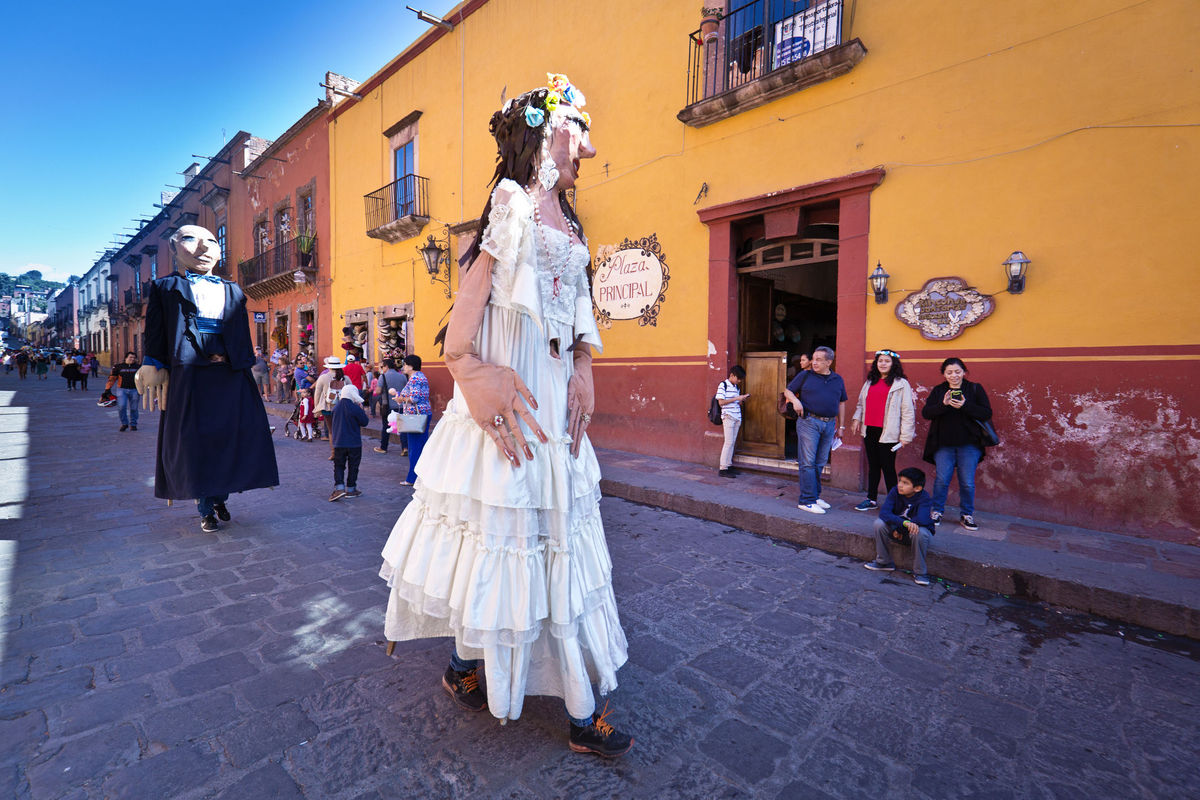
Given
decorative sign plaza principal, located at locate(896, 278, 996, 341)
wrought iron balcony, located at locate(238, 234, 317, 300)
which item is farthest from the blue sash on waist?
wrought iron balcony, located at locate(238, 234, 317, 300)

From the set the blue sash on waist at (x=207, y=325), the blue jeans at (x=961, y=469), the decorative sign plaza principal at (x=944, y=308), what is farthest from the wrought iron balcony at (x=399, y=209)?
the blue jeans at (x=961, y=469)

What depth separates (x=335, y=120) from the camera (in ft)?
49.5

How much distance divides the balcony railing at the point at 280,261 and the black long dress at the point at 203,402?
43.6 ft

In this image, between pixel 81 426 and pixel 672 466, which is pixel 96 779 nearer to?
pixel 672 466

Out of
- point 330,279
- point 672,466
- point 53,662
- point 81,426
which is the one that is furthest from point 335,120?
point 53,662

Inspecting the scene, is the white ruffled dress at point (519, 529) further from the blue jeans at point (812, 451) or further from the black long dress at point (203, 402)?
the blue jeans at point (812, 451)

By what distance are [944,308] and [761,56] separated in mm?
3868

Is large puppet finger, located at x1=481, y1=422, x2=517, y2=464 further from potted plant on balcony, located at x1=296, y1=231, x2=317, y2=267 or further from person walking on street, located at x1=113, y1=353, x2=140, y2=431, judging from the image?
potted plant on balcony, located at x1=296, y1=231, x2=317, y2=267

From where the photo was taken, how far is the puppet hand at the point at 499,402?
165 centimetres

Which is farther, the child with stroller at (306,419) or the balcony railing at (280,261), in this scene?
the balcony railing at (280,261)

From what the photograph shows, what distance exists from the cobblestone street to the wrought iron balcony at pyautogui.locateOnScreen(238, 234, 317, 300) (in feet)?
45.2

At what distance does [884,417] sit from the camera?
504cm

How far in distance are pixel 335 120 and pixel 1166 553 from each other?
18.1 meters

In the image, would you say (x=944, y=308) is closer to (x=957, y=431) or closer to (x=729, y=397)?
(x=957, y=431)
